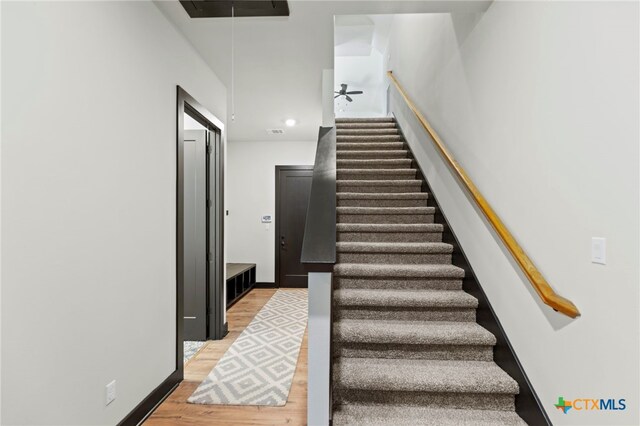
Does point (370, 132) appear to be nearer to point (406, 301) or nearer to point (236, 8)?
point (236, 8)

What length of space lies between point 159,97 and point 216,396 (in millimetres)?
2082

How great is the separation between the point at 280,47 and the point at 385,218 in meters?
1.76

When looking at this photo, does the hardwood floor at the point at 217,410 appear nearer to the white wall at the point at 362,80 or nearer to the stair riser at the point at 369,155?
the stair riser at the point at 369,155

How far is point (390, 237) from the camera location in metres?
2.91

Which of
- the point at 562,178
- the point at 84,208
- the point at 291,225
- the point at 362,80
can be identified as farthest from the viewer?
the point at 362,80

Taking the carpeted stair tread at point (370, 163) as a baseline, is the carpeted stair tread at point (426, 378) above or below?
below

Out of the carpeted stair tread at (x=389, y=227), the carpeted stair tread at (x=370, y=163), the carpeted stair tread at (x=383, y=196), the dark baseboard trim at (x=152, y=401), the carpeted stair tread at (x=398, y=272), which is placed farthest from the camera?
the carpeted stair tread at (x=370, y=163)

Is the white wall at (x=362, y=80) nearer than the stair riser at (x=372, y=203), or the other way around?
the stair riser at (x=372, y=203)

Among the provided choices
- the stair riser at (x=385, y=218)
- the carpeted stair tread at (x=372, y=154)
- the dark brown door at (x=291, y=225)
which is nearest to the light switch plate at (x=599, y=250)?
the stair riser at (x=385, y=218)

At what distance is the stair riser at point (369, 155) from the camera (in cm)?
402

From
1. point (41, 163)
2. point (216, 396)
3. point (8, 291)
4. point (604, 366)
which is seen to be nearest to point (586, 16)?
point (604, 366)

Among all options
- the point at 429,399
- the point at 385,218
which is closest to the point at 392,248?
the point at 385,218

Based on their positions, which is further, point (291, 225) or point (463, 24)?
point (291, 225)

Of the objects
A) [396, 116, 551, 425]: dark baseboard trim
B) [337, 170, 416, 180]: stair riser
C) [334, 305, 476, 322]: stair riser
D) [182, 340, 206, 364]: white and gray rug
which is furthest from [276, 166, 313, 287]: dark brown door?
[334, 305, 476, 322]: stair riser
